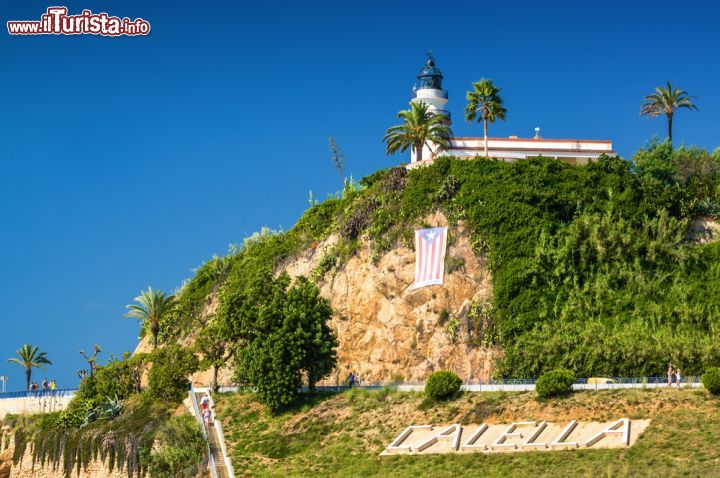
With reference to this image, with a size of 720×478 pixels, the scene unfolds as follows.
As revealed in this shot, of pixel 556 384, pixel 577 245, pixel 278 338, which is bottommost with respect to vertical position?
pixel 556 384

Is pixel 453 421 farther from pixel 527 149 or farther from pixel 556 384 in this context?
pixel 527 149

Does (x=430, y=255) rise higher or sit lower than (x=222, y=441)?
higher

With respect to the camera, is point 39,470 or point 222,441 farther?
point 39,470

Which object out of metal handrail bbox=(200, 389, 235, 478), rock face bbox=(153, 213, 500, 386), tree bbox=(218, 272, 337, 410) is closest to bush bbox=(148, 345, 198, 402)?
metal handrail bbox=(200, 389, 235, 478)

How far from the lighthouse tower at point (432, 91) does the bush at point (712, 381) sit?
4387cm

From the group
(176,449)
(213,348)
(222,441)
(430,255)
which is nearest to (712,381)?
(430,255)

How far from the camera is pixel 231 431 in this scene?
65.7 meters

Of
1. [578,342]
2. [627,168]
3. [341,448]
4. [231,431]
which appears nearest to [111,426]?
[231,431]

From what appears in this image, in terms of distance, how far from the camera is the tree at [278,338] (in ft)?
220

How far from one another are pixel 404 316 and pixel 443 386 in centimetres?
1566

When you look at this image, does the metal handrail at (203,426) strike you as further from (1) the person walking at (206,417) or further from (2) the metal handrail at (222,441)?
(2) the metal handrail at (222,441)

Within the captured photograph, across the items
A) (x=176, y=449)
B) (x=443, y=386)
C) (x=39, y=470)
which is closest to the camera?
(x=443, y=386)

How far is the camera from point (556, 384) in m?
59.4

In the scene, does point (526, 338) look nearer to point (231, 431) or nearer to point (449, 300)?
point (449, 300)
